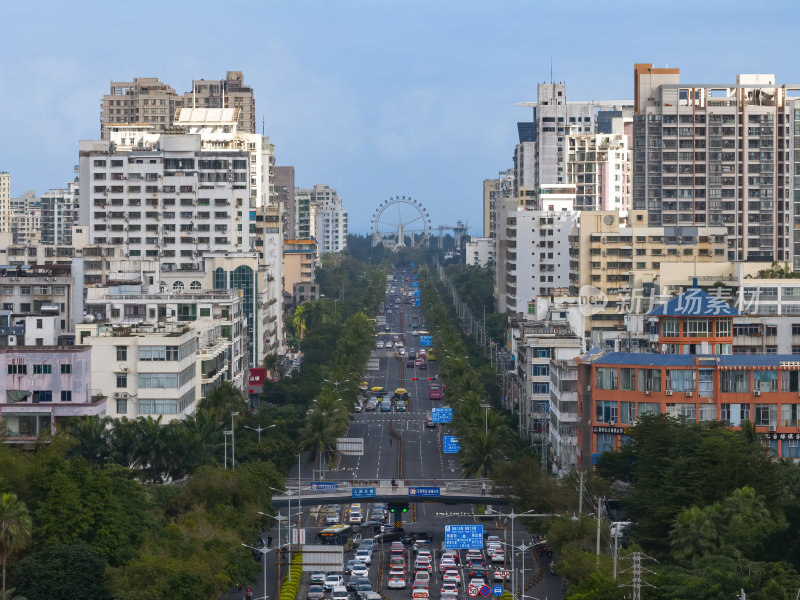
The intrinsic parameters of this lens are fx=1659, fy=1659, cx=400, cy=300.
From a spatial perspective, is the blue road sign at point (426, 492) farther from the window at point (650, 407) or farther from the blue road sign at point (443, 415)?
the blue road sign at point (443, 415)

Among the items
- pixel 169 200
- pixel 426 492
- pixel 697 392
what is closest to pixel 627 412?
pixel 697 392

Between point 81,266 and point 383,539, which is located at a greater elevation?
point 81,266

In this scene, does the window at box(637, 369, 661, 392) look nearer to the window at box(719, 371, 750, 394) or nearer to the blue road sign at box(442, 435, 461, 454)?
the window at box(719, 371, 750, 394)

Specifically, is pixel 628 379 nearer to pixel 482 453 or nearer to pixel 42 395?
pixel 482 453

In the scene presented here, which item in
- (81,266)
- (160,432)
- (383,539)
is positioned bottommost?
(383,539)

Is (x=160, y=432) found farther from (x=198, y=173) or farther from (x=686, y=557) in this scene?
(x=198, y=173)

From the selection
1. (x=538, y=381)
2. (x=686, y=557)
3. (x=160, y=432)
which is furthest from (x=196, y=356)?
(x=686, y=557)

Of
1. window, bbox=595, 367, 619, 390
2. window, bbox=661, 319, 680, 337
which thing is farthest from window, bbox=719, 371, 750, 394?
window, bbox=595, 367, 619, 390

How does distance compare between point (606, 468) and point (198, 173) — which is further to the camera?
point (198, 173)

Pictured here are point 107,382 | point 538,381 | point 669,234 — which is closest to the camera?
point 107,382
